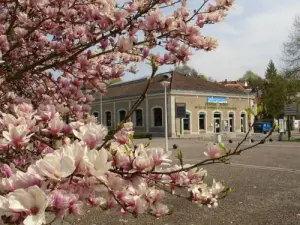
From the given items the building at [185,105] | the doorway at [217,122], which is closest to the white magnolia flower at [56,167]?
the building at [185,105]

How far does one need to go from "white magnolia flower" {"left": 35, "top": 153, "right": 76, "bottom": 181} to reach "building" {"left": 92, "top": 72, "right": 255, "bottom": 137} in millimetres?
30346

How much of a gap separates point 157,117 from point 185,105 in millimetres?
3039

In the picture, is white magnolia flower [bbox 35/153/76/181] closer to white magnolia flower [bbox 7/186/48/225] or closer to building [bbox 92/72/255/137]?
white magnolia flower [bbox 7/186/48/225]

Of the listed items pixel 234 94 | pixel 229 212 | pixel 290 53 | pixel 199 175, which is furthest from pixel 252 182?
pixel 234 94

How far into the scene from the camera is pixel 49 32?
3.85 m

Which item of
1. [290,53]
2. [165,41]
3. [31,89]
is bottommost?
[31,89]

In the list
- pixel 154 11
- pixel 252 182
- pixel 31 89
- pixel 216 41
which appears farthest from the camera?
pixel 252 182

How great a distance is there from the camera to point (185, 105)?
111 ft

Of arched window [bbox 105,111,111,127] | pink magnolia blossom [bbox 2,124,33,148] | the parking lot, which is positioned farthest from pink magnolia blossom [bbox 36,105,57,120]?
arched window [bbox 105,111,111,127]

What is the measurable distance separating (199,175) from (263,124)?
43.8 m

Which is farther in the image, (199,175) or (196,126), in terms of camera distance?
(196,126)

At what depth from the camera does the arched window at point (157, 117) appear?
111 ft

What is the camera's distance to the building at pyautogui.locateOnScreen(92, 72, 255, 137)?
33188 mm

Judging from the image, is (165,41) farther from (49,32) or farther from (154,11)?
(49,32)
